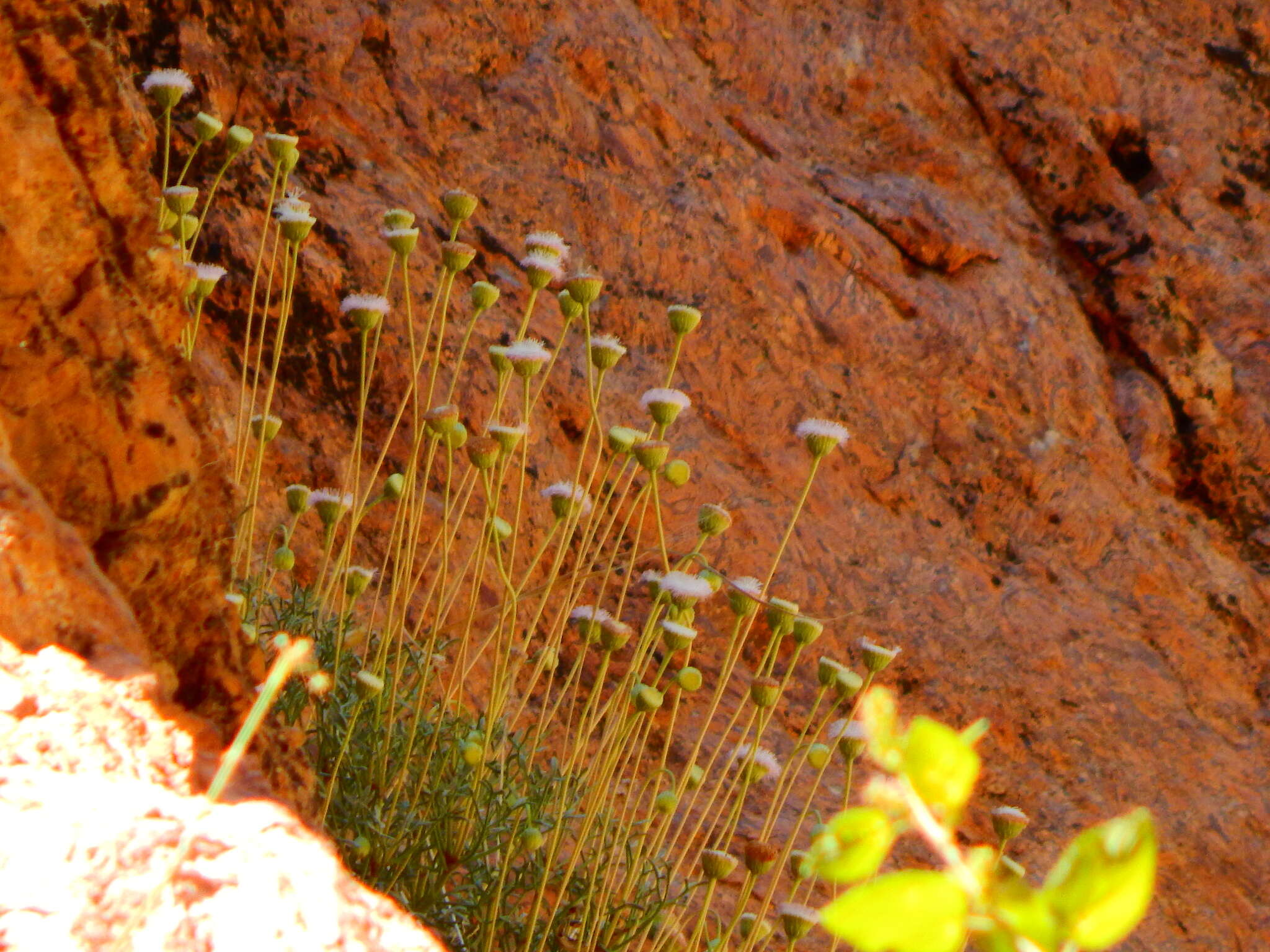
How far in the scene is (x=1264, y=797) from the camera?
389 cm

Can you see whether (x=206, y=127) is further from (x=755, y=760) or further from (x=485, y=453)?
(x=755, y=760)

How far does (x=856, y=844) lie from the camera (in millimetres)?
378

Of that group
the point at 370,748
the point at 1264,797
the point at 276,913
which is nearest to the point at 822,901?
the point at 370,748

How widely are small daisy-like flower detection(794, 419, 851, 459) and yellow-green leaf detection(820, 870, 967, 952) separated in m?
1.91

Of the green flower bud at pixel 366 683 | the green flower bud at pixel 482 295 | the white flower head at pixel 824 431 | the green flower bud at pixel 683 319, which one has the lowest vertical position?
the green flower bud at pixel 366 683

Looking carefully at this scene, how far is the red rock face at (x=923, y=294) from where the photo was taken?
364 centimetres

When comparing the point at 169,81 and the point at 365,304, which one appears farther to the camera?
the point at 169,81

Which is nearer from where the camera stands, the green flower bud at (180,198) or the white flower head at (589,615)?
the green flower bud at (180,198)

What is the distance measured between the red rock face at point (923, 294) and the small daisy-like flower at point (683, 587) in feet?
2.38

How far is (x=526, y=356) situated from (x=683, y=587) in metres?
0.47

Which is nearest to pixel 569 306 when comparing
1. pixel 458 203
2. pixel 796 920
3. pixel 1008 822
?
pixel 458 203

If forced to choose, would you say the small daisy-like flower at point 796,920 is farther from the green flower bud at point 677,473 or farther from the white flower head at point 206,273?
the white flower head at point 206,273

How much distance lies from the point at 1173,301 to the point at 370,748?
4.33 m

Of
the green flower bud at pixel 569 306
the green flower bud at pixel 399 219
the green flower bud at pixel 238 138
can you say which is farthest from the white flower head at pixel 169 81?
the green flower bud at pixel 569 306
